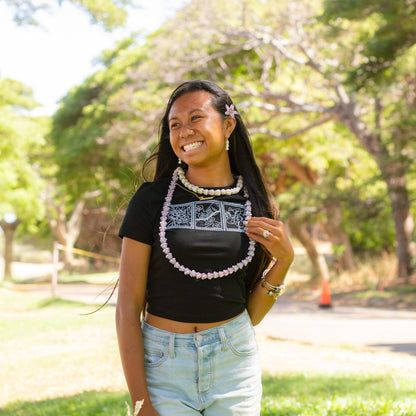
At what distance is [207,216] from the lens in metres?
2.33

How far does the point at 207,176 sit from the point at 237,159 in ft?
0.77

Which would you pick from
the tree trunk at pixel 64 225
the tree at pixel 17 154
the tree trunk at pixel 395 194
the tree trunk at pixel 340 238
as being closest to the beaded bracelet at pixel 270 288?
the tree trunk at pixel 395 194

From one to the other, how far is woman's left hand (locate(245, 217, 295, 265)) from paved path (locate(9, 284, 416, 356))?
18.6ft

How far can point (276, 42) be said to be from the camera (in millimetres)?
16656

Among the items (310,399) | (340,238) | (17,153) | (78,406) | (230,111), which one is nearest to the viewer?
(230,111)

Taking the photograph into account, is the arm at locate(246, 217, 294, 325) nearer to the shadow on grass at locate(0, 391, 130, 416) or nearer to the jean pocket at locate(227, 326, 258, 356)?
the jean pocket at locate(227, 326, 258, 356)

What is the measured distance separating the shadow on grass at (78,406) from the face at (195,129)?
124 inches

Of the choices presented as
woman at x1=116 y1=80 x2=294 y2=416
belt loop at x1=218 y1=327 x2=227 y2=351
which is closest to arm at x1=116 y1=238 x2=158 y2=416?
woman at x1=116 y1=80 x2=294 y2=416

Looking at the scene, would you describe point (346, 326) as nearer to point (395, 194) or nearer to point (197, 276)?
point (395, 194)

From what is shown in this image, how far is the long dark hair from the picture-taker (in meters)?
2.50

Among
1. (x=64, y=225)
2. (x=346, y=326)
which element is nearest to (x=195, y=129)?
(x=346, y=326)

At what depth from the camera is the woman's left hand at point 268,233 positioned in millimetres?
2361

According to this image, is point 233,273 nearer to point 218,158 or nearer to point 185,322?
point 185,322

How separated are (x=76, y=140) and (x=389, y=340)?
20163 millimetres
